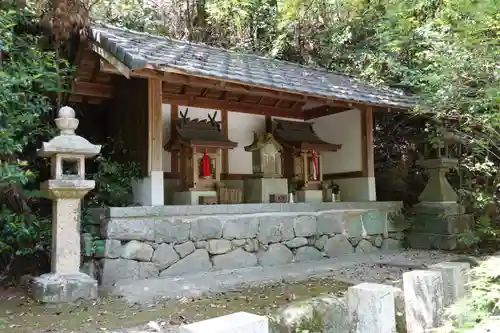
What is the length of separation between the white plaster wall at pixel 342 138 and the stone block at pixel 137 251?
5.14 meters

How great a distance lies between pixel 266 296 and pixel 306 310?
224 cm

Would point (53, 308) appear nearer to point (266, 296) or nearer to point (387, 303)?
point (266, 296)

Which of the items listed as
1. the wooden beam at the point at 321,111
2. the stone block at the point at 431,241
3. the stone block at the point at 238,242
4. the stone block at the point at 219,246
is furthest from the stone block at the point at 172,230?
the stone block at the point at 431,241

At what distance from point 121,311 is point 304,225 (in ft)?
12.2

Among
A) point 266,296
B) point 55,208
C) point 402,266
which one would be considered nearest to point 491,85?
point 402,266

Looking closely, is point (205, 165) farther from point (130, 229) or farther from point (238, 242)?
point (130, 229)

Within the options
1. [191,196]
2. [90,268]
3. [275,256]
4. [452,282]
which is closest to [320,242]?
[275,256]

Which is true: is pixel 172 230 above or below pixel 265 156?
below

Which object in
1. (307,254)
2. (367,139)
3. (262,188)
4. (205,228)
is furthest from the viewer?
(367,139)

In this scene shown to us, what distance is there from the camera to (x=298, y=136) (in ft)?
30.2

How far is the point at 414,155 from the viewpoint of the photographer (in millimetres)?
10742

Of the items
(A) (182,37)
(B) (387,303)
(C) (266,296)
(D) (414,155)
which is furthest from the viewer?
(A) (182,37)

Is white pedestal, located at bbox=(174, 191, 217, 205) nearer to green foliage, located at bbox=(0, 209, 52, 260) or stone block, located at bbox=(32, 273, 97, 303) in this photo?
green foliage, located at bbox=(0, 209, 52, 260)

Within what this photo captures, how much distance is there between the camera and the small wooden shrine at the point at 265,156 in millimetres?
8180
